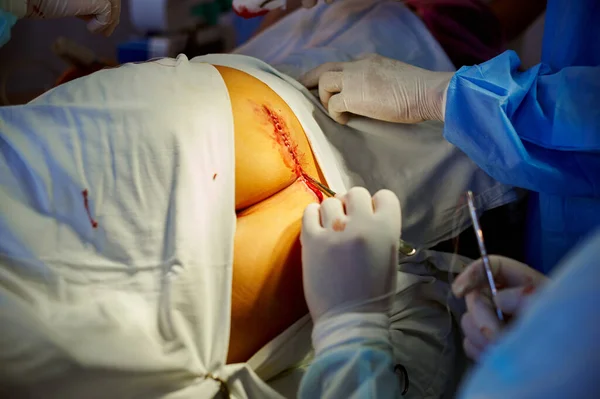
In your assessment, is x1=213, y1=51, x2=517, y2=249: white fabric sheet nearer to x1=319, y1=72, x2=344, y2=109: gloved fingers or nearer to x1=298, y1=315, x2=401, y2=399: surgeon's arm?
x1=319, y1=72, x2=344, y2=109: gloved fingers

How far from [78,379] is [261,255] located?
293 millimetres

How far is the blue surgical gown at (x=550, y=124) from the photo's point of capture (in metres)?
0.80

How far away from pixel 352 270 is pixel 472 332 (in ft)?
0.55

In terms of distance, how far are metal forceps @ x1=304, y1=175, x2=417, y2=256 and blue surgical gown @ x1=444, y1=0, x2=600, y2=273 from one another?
17cm

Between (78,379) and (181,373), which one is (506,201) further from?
(78,379)

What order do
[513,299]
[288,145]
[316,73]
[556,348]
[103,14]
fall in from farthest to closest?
[316,73] < [103,14] < [288,145] < [513,299] < [556,348]

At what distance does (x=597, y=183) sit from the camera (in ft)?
2.65

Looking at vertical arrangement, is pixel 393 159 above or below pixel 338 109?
below

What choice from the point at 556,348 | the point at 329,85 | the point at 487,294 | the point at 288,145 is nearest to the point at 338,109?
the point at 329,85

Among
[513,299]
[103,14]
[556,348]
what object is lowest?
[513,299]

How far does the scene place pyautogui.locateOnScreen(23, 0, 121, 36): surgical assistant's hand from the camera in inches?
37.6

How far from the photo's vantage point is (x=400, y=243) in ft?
2.57

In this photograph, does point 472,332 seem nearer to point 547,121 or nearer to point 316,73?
point 547,121

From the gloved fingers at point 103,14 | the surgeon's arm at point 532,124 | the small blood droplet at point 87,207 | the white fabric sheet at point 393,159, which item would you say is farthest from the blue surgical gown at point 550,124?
the gloved fingers at point 103,14
